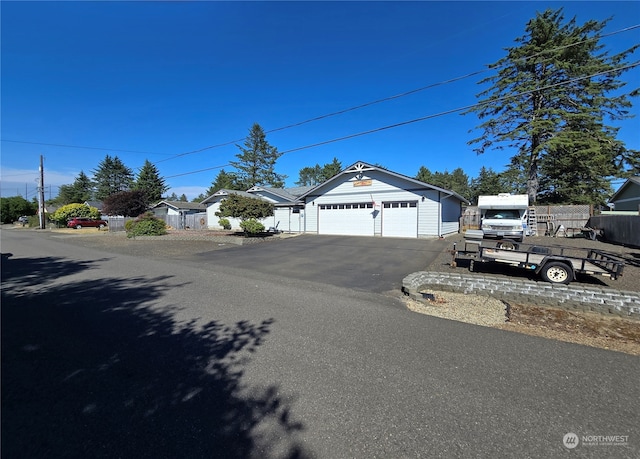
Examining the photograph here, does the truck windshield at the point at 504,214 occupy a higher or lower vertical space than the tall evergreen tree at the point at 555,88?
lower

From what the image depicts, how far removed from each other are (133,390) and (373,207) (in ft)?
59.4

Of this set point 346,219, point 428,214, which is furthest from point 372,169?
point 428,214

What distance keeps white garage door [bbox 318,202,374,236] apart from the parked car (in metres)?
29.2

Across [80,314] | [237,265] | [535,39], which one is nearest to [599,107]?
[535,39]

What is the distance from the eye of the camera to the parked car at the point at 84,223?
3272 centimetres

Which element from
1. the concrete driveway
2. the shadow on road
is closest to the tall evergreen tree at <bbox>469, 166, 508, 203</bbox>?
the concrete driveway

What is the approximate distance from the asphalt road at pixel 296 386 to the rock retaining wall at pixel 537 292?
2010mm

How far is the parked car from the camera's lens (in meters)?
32.7

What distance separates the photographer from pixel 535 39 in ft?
76.3

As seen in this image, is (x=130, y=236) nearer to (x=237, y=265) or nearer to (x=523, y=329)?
(x=237, y=265)

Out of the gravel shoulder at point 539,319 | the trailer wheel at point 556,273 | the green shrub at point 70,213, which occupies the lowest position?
the gravel shoulder at point 539,319

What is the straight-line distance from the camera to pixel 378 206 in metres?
19.3

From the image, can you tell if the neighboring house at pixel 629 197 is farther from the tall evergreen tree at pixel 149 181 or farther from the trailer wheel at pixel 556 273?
the tall evergreen tree at pixel 149 181

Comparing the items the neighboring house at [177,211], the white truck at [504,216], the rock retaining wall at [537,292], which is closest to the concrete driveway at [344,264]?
the rock retaining wall at [537,292]
